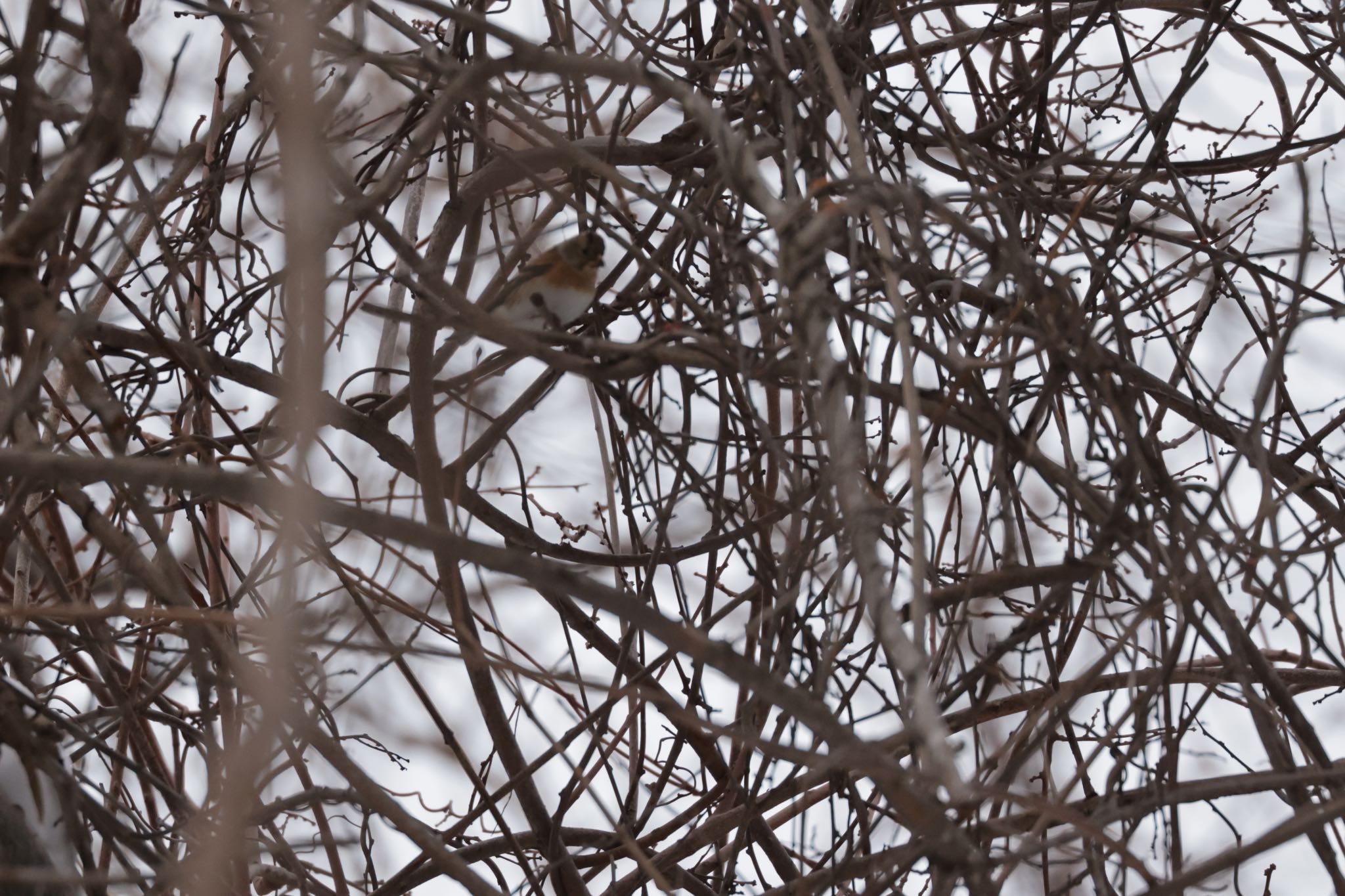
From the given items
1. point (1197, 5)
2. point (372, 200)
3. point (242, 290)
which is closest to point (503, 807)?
point (242, 290)

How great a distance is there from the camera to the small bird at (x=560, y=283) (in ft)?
9.68

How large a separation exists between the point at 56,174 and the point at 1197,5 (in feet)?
7.50

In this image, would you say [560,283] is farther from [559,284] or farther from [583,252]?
[583,252]

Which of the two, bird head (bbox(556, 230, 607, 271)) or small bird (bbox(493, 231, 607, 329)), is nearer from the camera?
bird head (bbox(556, 230, 607, 271))

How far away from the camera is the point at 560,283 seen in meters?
3.00

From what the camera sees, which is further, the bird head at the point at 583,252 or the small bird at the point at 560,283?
the small bird at the point at 560,283

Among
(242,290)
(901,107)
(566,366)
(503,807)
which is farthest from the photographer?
(503,807)

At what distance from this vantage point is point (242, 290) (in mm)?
2400

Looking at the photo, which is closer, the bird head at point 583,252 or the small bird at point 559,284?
the bird head at point 583,252

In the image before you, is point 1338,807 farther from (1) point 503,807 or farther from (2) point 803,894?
(1) point 503,807

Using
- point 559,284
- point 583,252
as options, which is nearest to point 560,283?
point 559,284

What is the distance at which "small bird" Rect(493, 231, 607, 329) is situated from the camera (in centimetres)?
295

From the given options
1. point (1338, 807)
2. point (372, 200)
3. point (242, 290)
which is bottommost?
point (1338, 807)

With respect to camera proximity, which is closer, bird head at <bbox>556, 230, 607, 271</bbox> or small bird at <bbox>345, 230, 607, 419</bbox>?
bird head at <bbox>556, 230, 607, 271</bbox>
